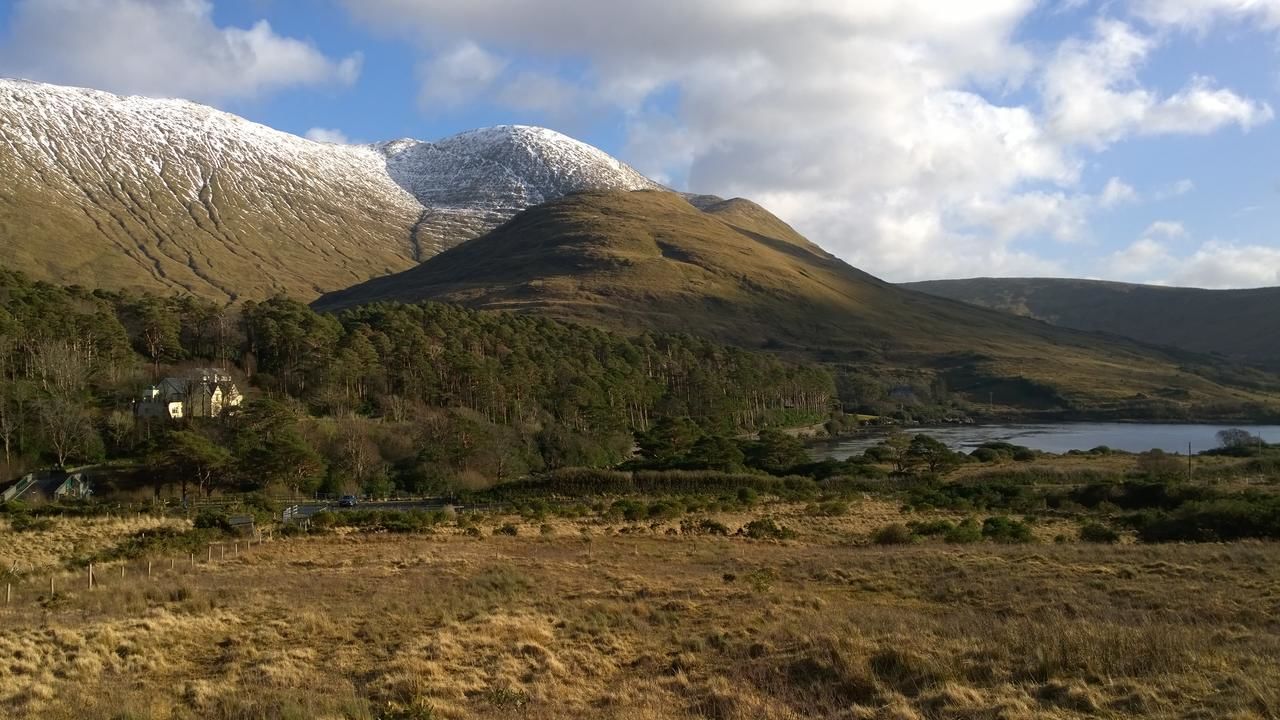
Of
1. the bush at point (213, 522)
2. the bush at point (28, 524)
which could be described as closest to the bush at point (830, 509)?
the bush at point (213, 522)

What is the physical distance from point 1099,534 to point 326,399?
57.5m

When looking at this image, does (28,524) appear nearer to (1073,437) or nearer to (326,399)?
(326,399)

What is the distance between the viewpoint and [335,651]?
16.3 meters

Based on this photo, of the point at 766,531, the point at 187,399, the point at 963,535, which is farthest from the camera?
the point at 187,399

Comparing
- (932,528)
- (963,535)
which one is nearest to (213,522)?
(932,528)

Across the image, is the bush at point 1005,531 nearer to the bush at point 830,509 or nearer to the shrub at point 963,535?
the shrub at point 963,535

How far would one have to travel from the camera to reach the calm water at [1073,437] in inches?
3924

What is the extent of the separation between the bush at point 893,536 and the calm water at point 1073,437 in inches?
2083

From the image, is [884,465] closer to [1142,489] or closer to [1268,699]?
[1142,489]

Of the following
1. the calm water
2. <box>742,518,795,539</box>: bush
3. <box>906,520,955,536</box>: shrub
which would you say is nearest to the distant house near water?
<box>742,518,795,539</box>: bush

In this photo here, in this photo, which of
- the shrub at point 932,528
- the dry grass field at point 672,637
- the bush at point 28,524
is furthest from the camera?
the bush at point 28,524

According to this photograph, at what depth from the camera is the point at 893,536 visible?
34.6 metres

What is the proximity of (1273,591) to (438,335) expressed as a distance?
266 feet

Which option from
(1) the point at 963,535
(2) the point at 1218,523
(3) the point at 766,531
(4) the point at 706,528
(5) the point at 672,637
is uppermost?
(5) the point at 672,637
